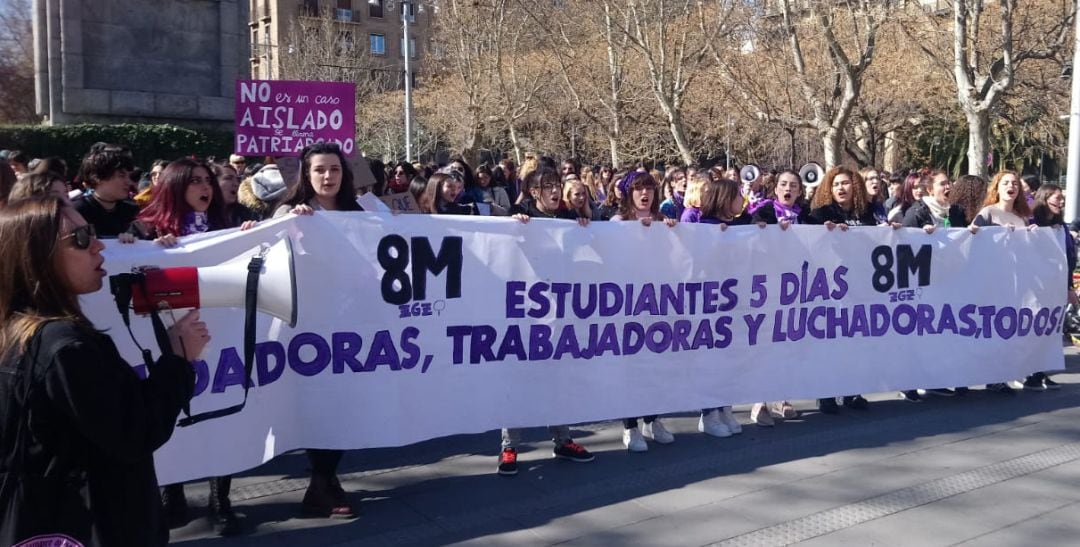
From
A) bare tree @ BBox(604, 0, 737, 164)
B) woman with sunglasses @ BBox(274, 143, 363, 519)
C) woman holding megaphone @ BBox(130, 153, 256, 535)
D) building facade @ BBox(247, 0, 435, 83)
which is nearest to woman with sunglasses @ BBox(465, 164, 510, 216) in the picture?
woman with sunglasses @ BBox(274, 143, 363, 519)

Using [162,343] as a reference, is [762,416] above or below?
below

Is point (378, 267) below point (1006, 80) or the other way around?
below

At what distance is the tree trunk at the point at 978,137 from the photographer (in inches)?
569

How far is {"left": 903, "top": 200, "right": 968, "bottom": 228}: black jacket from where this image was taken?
23.7ft

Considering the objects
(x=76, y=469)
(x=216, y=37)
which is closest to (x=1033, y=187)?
(x=76, y=469)

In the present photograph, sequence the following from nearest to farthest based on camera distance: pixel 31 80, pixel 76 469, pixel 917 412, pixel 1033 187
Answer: pixel 76 469
pixel 917 412
pixel 1033 187
pixel 31 80

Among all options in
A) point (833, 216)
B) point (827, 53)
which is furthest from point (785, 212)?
point (827, 53)

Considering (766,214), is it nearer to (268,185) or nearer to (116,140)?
(268,185)

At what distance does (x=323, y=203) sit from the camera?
15.8ft

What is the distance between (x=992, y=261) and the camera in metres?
6.87

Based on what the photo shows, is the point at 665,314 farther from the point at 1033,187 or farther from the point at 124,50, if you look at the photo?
the point at 124,50

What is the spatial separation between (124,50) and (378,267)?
40.6 ft

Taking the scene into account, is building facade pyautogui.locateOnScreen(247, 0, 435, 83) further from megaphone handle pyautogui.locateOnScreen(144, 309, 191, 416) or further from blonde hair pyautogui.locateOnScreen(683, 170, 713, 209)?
megaphone handle pyautogui.locateOnScreen(144, 309, 191, 416)

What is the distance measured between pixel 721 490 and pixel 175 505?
2.76 metres
